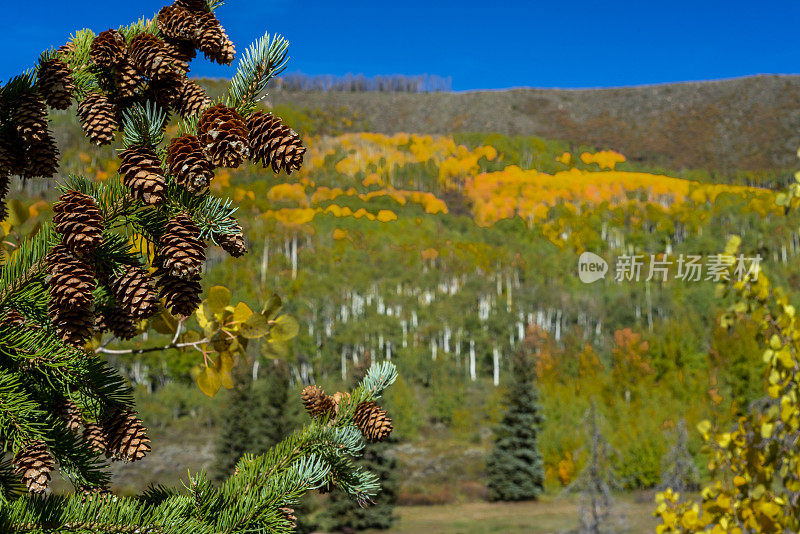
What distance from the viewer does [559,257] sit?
236 feet

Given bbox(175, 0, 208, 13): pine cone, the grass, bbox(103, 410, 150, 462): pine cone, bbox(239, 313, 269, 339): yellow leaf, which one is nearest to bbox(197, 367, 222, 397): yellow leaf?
bbox(239, 313, 269, 339): yellow leaf

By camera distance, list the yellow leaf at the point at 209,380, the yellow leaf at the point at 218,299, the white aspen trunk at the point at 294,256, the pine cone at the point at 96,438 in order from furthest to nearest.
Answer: the white aspen trunk at the point at 294,256, the yellow leaf at the point at 218,299, the yellow leaf at the point at 209,380, the pine cone at the point at 96,438

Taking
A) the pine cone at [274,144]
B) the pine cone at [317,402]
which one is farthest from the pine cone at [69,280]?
the pine cone at [317,402]

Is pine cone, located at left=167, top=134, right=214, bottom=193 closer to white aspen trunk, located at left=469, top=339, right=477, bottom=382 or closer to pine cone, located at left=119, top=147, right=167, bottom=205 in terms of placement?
pine cone, located at left=119, top=147, right=167, bottom=205

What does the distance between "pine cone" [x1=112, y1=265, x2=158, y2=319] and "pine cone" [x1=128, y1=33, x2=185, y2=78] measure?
17.0 inches

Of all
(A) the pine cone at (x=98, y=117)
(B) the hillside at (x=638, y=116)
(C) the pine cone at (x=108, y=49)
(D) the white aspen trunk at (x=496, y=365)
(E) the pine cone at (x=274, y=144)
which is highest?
(B) the hillside at (x=638, y=116)

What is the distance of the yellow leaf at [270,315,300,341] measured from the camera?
6.67ft

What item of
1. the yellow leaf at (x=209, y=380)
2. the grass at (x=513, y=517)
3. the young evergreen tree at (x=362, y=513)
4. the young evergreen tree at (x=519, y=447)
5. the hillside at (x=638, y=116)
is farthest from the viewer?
the hillside at (x=638, y=116)

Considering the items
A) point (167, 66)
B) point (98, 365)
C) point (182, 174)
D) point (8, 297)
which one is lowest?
point (98, 365)

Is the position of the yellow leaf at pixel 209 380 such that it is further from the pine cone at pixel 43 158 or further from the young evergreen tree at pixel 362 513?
the young evergreen tree at pixel 362 513

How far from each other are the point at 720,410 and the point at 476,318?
23354 millimetres

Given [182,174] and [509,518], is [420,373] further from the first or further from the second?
[182,174]

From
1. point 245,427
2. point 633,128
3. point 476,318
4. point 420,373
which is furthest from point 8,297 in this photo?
point 633,128

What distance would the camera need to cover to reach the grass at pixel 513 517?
26572 millimetres
